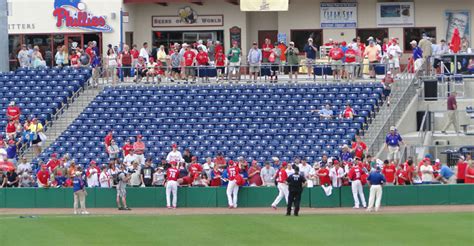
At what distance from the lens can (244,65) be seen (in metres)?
48.6

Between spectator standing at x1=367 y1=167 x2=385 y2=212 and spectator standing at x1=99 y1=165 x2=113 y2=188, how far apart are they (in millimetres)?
8224

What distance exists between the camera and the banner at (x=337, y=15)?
179ft

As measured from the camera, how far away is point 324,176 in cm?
4056

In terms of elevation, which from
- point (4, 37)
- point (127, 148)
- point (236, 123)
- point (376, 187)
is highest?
point (4, 37)

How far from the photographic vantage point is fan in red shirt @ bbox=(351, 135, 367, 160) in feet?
138

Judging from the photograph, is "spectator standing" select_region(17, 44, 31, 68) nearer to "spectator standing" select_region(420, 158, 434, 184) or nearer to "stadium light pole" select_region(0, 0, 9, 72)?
"stadium light pole" select_region(0, 0, 9, 72)

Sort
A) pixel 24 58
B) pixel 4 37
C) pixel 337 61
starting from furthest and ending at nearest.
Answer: pixel 24 58, pixel 4 37, pixel 337 61

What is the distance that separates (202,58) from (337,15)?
7.92 meters

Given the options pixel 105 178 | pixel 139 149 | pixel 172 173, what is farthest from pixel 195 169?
pixel 139 149

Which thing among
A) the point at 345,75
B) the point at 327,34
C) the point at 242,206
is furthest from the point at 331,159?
the point at 327,34

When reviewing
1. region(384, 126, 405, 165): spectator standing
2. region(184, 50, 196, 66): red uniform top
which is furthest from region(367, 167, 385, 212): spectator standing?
region(184, 50, 196, 66): red uniform top

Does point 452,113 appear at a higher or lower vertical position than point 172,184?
higher

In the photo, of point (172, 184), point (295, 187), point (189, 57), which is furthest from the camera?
point (189, 57)

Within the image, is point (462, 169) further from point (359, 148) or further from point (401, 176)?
point (359, 148)
